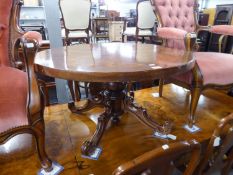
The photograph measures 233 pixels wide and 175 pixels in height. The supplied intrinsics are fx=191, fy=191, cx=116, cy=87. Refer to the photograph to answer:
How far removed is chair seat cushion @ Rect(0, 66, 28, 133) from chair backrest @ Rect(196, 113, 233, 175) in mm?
702

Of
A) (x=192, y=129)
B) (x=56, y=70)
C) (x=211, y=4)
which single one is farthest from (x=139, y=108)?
(x=211, y=4)

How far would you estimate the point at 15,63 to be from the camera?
47.5 inches

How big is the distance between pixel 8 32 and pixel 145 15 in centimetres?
264

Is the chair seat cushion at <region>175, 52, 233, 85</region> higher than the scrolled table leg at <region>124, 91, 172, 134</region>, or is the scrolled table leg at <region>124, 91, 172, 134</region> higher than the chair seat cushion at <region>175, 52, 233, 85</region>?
the chair seat cushion at <region>175, 52, 233, 85</region>

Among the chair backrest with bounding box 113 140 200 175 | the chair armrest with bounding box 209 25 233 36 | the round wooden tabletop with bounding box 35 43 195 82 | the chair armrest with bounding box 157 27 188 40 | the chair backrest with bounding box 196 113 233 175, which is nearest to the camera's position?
the chair backrest with bounding box 113 140 200 175

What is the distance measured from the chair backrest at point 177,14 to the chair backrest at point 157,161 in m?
1.44

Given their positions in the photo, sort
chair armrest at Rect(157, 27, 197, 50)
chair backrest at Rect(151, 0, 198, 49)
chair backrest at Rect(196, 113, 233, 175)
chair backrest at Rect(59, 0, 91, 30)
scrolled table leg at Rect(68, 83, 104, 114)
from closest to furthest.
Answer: chair backrest at Rect(196, 113, 233, 175), chair armrest at Rect(157, 27, 197, 50), scrolled table leg at Rect(68, 83, 104, 114), chair backrest at Rect(151, 0, 198, 49), chair backrest at Rect(59, 0, 91, 30)

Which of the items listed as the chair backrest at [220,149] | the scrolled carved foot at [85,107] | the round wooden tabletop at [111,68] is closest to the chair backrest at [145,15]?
the scrolled carved foot at [85,107]

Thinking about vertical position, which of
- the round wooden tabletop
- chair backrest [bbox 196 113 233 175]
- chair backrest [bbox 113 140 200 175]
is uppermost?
the round wooden tabletop

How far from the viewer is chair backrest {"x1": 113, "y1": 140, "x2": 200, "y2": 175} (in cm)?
42

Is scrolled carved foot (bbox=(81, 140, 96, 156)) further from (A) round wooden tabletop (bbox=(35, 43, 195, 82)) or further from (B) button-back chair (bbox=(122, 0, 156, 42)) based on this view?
(B) button-back chair (bbox=(122, 0, 156, 42))

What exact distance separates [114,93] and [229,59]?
92cm

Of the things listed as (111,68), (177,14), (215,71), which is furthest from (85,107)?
(177,14)

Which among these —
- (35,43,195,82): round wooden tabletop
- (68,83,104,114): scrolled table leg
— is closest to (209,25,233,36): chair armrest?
(35,43,195,82): round wooden tabletop
